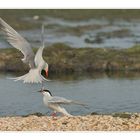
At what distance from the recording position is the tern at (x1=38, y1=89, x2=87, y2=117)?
855cm

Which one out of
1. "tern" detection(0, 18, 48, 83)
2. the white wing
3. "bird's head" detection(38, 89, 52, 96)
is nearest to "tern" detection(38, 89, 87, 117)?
"bird's head" detection(38, 89, 52, 96)

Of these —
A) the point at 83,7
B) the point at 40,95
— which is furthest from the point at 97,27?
the point at 40,95

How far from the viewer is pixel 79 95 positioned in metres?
8.63

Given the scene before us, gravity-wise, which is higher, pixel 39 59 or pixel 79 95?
pixel 39 59

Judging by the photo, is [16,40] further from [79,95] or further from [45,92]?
[79,95]

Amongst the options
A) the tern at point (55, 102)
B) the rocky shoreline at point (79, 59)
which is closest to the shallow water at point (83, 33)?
the rocky shoreline at point (79, 59)

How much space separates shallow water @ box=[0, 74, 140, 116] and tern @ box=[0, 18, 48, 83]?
0.07 m

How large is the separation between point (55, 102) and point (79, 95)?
0.24 m

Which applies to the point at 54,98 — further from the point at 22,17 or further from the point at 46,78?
the point at 22,17

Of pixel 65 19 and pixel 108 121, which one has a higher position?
pixel 65 19

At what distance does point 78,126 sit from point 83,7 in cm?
108

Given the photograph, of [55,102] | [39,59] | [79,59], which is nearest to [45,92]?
[55,102]

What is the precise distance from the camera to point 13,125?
846 centimetres

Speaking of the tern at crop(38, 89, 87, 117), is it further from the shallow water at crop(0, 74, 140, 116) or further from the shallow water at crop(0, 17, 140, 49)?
the shallow water at crop(0, 17, 140, 49)
